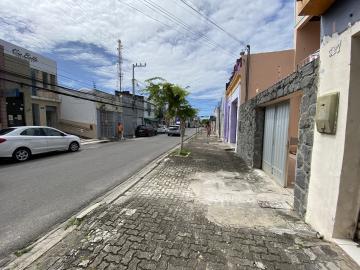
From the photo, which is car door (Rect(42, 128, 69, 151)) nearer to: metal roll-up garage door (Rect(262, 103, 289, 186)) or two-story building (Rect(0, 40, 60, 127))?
two-story building (Rect(0, 40, 60, 127))

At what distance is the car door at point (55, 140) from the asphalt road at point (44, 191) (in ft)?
6.79

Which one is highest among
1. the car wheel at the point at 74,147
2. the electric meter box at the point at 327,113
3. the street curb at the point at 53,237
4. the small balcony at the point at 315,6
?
the small balcony at the point at 315,6

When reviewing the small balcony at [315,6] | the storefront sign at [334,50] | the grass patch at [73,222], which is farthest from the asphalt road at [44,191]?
the small balcony at [315,6]

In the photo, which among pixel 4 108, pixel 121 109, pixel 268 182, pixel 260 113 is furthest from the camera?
pixel 121 109

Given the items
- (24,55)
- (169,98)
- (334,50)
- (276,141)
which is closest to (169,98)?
(169,98)

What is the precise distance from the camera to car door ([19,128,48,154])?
9508 millimetres

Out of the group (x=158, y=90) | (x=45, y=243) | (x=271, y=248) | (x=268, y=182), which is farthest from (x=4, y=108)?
(x=271, y=248)

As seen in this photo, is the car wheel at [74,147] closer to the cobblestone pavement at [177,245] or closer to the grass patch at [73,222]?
the cobblestone pavement at [177,245]

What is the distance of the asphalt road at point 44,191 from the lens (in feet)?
11.8

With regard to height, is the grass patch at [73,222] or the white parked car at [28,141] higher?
the white parked car at [28,141]

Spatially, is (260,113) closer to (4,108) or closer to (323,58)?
(323,58)

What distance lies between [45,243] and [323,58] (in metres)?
4.92

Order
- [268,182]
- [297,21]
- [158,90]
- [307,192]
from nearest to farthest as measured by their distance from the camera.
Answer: [307,192] < [268,182] < [297,21] < [158,90]

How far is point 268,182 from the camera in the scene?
6.21 meters
